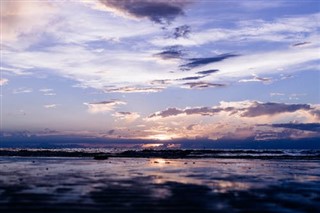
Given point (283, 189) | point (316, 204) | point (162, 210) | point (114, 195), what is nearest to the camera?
point (162, 210)

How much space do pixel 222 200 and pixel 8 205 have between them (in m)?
12.1

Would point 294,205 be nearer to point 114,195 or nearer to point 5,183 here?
point 114,195

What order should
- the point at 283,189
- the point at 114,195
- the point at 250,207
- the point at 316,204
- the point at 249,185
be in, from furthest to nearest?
1. the point at 249,185
2. the point at 283,189
3. the point at 114,195
4. the point at 316,204
5. the point at 250,207

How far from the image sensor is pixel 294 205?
78.5 feet

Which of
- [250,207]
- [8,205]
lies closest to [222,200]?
[250,207]

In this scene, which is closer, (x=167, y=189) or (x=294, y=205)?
(x=294, y=205)

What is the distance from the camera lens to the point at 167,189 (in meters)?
29.7

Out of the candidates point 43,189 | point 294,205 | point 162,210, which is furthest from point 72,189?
point 294,205

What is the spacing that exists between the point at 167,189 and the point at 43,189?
8510 mm

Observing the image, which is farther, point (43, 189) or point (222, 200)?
point (43, 189)

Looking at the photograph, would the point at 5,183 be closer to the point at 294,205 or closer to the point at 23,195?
the point at 23,195

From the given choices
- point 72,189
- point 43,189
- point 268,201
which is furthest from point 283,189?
point 43,189

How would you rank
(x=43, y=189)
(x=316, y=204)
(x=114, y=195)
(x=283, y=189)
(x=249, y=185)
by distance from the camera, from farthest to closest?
(x=249, y=185), (x=283, y=189), (x=43, y=189), (x=114, y=195), (x=316, y=204)

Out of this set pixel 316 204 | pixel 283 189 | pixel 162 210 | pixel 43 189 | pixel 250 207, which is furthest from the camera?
pixel 283 189
